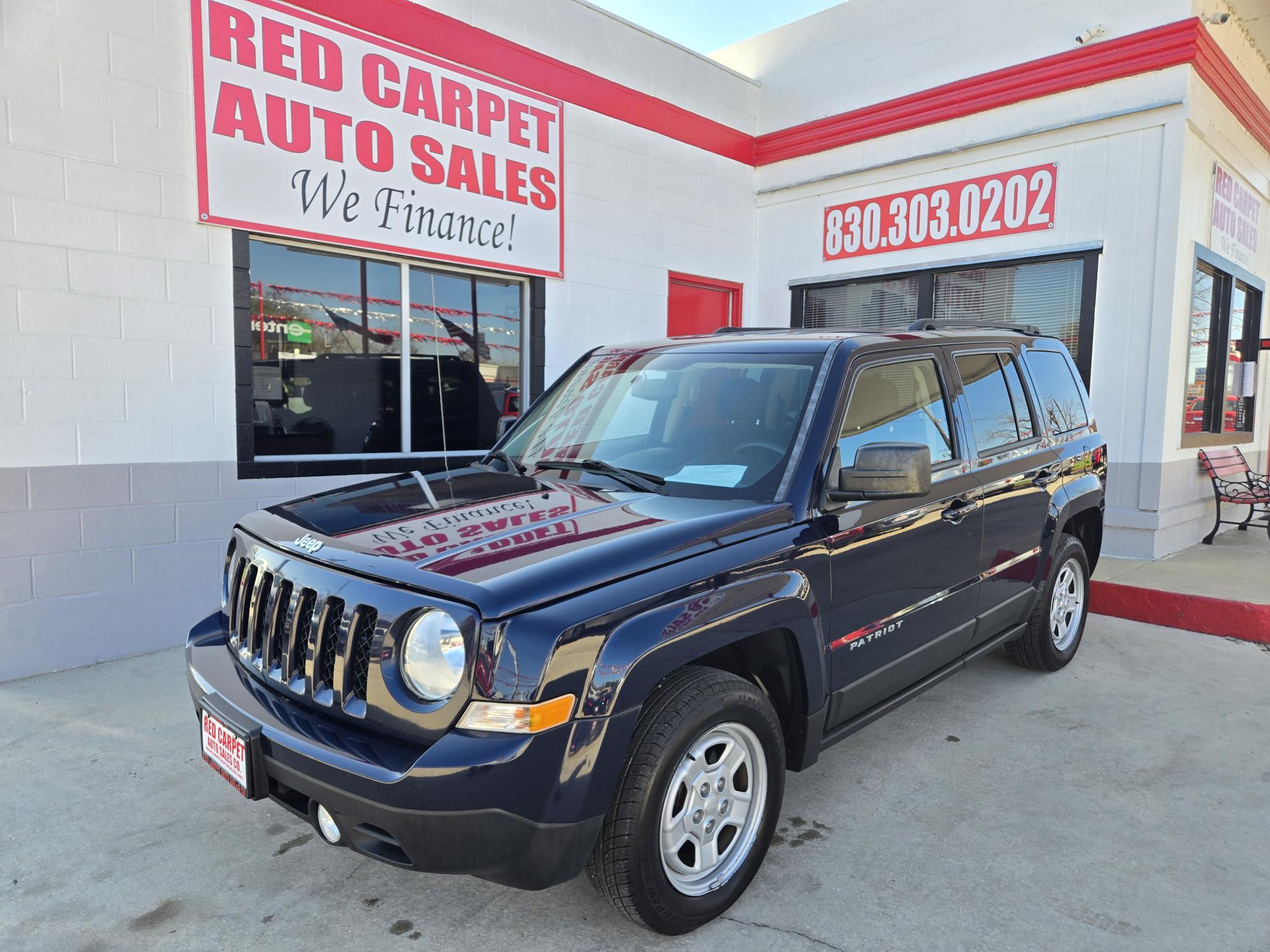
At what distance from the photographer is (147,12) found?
16.4 ft

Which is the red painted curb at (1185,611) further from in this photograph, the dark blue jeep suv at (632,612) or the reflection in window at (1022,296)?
the dark blue jeep suv at (632,612)

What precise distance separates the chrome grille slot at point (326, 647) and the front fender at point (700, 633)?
77 cm

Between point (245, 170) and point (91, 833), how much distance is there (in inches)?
162

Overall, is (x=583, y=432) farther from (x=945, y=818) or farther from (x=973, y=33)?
(x=973, y=33)

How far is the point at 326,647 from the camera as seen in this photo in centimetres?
236

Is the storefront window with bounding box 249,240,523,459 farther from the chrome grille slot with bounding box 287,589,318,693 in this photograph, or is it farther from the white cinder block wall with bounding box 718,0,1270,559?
the white cinder block wall with bounding box 718,0,1270,559

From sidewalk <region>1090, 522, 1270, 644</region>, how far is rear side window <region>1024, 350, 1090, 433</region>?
185cm

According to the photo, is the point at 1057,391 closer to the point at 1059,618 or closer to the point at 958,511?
the point at 1059,618

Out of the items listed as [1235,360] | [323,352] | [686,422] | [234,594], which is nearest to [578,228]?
[323,352]

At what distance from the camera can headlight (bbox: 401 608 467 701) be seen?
2123 millimetres

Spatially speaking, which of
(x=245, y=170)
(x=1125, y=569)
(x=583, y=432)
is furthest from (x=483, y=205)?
(x=1125, y=569)

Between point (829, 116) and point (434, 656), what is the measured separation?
8436mm

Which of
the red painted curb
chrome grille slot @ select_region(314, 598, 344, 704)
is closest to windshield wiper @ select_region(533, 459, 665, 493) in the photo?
chrome grille slot @ select_region(314, 598, 344, 704)

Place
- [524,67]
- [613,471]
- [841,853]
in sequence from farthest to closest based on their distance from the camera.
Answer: [524,67] → [613,471] → [841,853]
